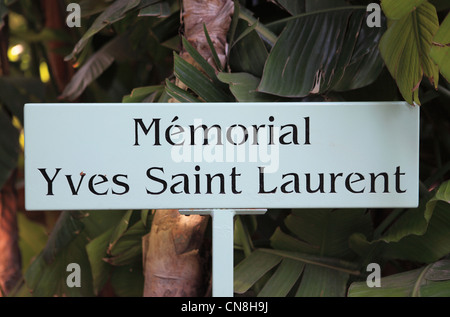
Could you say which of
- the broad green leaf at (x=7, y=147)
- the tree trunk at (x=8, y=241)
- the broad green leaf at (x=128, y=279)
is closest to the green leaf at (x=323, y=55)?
the broad green leaf at (x=128, y=279)

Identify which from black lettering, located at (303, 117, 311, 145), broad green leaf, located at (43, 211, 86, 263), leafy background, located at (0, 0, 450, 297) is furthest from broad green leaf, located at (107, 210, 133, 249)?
black lettering, located at (303, 117, 311, 145)

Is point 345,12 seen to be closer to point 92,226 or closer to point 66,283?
point 92,226

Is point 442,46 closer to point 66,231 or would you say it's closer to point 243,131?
point 243,131

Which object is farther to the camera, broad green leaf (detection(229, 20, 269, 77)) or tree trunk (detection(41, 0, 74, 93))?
tree trunk (detection(41, 0, 74, 93))

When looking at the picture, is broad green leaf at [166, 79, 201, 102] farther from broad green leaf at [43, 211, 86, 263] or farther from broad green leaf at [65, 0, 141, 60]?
broad green leaf at [43, 211, 86, 263]

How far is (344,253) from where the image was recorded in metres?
0.91

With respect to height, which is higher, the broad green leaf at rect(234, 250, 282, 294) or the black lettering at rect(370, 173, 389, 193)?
the black lettering at rect(370, 173, 389, 193)

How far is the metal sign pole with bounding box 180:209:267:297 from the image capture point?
57 cm

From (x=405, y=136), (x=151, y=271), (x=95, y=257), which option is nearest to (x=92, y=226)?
(x=95, y=257)

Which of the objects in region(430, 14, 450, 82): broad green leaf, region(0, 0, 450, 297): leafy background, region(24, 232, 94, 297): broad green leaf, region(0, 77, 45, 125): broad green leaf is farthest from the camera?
region(0, 77, 45, 125): broad green leaf

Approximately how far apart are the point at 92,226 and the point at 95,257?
0.11m

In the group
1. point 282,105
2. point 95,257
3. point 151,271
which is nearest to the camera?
point 282,105

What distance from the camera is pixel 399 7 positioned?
0.58 metres

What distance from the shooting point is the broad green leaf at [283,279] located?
2.76 feet
